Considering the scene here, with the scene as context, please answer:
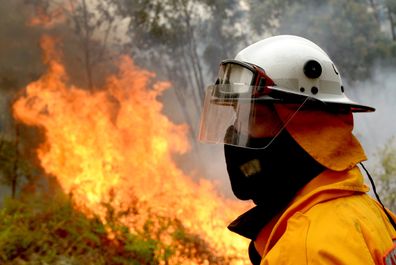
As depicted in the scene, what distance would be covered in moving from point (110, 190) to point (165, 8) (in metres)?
10.3

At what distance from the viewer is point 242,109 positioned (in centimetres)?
180

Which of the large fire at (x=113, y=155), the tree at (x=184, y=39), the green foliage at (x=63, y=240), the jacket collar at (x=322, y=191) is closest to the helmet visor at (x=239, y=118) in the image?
the jacket collar at (x=322, y=191)

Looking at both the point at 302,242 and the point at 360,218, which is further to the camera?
the point at 360,218

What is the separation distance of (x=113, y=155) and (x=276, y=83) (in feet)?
28.7

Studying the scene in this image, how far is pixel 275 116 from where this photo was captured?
5.50 feet

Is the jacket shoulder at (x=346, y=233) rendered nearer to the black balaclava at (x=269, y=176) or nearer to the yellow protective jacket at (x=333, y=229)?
the yellow protective jacket at (x=333, y=229)

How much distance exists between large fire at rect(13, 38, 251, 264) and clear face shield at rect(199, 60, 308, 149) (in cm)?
598

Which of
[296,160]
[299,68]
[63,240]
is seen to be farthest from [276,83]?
[63,240]

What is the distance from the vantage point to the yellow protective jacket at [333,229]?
115 centimetres

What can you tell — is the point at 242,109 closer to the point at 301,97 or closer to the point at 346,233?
the point at 301,97

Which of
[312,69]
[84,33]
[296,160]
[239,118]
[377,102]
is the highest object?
[84,33]

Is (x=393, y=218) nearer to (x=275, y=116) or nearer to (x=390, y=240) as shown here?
(x=390, y=240)

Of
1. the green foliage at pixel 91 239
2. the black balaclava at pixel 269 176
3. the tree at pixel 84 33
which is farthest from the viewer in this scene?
the tree at pixel 84 33

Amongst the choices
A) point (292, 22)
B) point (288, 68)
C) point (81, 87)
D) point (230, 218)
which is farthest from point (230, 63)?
point (292, 22)
